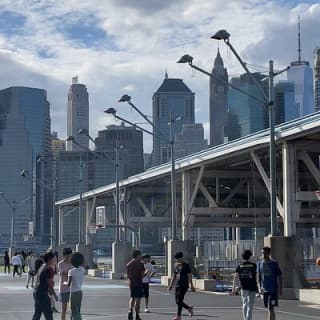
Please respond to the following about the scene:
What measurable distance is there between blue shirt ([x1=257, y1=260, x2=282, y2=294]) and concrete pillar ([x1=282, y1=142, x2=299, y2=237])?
56.4 feet

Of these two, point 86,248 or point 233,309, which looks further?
point 86,248

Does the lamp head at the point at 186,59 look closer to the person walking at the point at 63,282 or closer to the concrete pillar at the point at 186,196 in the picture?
the person walking at the point at 63,282

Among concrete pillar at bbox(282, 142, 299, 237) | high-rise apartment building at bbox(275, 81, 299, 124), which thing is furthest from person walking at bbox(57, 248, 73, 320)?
high-rise apartment building at bbox(275, 81, 299, 124)

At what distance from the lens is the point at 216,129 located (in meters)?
67.4

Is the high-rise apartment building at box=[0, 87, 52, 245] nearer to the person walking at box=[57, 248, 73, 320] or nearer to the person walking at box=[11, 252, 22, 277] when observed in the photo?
the person walking at box=[11, 252, 22, 277]

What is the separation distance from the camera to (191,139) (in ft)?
211

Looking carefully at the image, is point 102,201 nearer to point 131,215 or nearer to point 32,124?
point 131,215

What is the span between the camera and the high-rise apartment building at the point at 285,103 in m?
37.9

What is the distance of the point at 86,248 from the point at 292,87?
3475 centimetres

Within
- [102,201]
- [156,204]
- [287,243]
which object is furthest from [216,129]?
[287,243]

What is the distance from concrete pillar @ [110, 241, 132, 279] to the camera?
50.2 metres

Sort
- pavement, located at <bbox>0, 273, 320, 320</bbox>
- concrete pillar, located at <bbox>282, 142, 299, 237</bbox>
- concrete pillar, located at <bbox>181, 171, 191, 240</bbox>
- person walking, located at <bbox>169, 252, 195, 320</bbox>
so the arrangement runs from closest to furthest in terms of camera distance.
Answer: person walking, located at <bbox>169, 252, 195, 320</bbox> → pavement, located at <bbox>0, 273, 320, 320</bbox> → concrete pillar, located at <bbox>282, 142, 299, 237</bbox> → concrete pillar, located at <bbox>181, 171, 191, 240</bbox>

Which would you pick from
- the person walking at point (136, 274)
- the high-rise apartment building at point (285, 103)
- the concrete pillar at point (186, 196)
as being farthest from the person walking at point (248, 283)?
the concrete pillar at point (186, 196)

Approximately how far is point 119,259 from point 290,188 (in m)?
19.7
